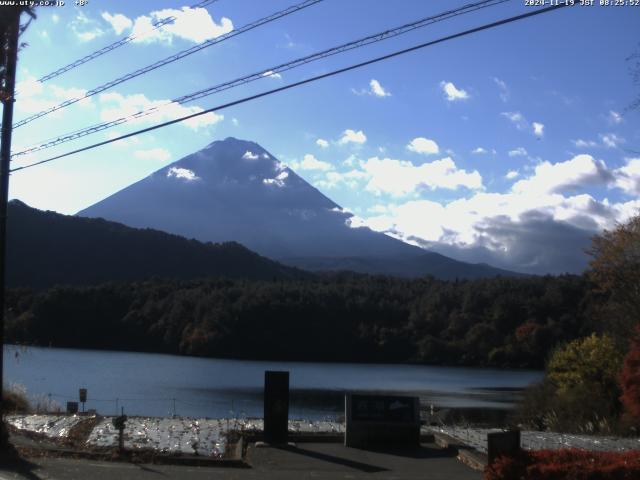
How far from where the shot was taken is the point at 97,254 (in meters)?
106

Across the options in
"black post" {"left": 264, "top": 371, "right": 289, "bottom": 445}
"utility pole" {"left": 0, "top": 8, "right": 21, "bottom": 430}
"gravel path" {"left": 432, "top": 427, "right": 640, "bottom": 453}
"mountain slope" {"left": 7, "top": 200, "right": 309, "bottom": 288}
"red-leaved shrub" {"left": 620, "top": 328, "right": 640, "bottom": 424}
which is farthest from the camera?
"mountain slope" {"left": 7, "top": 200, "right": 309, "bottom": 288}

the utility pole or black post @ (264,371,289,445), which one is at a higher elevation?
the utility pole

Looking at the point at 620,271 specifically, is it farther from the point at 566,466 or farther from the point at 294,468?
the point at 566,466

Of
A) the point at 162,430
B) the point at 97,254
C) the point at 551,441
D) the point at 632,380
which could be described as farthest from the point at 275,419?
the point at 97,254

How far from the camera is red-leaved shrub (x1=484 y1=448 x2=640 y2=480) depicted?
9555 mm

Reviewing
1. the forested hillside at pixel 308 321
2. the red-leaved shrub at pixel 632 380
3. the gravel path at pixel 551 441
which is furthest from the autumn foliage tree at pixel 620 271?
the forested hillside at pixel 308 321

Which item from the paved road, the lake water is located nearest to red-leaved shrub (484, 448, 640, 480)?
the paved road

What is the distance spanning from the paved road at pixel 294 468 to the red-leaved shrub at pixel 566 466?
337 cm

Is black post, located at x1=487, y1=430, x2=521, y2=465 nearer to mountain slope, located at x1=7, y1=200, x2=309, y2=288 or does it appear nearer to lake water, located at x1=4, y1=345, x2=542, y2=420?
lake water, located at x1=4, y1=345, x2=542, y2=420

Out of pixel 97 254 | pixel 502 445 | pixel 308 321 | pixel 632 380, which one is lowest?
pixel 502 445

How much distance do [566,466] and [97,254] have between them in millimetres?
101819

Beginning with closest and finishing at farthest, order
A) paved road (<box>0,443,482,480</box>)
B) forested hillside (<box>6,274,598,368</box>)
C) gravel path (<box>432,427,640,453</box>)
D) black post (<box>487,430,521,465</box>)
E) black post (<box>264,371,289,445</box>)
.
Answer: black post (<box>487,430,521,465</box>) → paved road (<box>0,443,482,480</box>) → black post (<box>264,371,289,445</box>) → gravel path (<box>432,427,640,453</box>) → forested hillside (<box>6,274,598,368</box>)

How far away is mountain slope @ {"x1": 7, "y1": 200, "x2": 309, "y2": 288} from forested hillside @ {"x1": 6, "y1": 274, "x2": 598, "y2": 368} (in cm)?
1146

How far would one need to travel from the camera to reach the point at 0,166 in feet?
52.3
